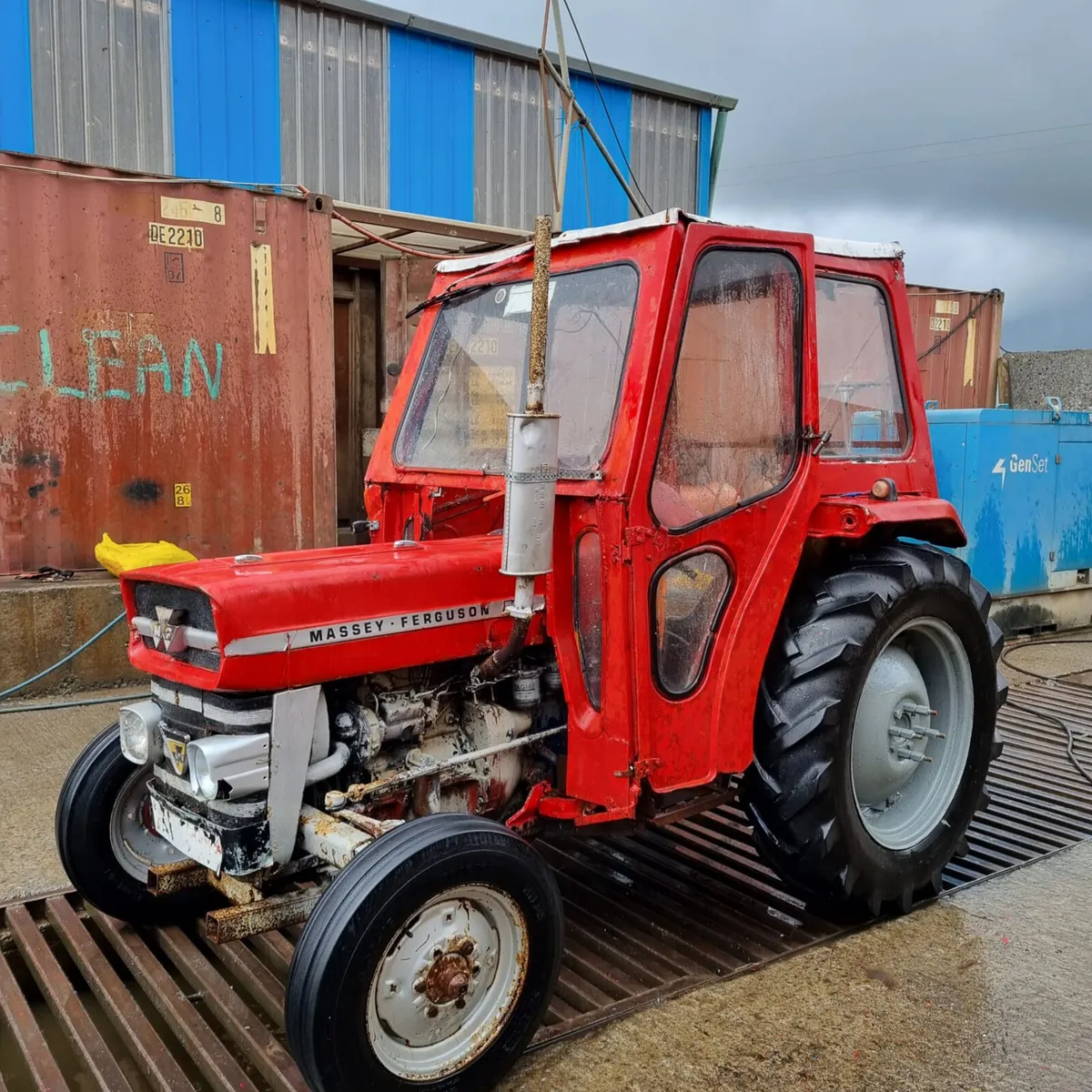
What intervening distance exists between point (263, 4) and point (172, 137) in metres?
1.49

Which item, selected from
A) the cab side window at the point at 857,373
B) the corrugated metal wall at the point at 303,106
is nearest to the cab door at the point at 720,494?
the cab side window at the point at 857,373

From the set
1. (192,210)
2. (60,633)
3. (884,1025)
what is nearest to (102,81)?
(192,210)

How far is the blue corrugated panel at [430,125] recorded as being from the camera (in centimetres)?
1019

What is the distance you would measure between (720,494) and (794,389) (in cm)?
43

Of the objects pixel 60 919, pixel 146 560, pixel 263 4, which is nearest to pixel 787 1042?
pixel 60 919

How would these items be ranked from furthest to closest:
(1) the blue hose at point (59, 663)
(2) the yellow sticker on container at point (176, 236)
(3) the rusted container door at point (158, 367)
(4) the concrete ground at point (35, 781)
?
(2) the yellow sticker on container at point (176, 236) → (3) the rusted container door at point (158, 367) → (1) the blue hose at point (59, 663) → (4) the concrete ground at point (35, 781)

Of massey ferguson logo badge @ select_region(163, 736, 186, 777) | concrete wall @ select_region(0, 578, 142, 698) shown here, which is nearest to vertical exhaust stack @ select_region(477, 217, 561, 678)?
massey ferguson logo badge @ select_region(163, 736, 186, 777)

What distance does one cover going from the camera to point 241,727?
2.51 m

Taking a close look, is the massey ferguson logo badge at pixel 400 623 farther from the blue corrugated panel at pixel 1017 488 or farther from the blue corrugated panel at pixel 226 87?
the blue corrugated panel at pixel 226 87

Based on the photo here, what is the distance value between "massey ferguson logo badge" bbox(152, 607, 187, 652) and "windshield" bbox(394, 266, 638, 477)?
3.27 ft

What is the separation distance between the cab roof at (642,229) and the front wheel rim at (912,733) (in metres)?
1.22

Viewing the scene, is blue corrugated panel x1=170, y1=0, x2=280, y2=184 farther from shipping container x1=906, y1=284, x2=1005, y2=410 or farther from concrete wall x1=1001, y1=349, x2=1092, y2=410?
concrete wall x1=1001, y1=349, x2=1092, y2=410

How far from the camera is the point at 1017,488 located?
728 centimetres

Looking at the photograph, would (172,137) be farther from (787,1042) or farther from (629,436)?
(787,1042)
